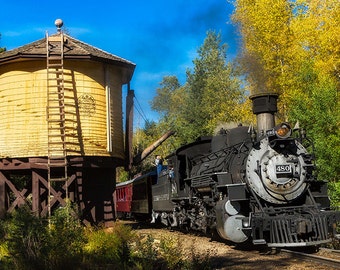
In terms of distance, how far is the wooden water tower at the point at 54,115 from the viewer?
1588cm

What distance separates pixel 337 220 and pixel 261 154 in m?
2.30

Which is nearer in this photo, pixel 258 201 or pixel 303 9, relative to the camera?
pixel 258 201

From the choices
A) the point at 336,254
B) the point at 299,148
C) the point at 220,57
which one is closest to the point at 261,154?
the point at 299,148

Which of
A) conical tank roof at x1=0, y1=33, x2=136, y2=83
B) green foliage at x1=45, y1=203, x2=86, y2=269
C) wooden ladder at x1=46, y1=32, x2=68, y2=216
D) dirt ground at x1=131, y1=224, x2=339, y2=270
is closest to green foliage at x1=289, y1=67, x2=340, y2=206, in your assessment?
dirt ground at x1=131, y1=224, x2=339, y2=270

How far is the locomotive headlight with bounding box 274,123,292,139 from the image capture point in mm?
10991

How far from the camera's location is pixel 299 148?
11383mm

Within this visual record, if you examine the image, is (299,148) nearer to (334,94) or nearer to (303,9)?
(334,94)

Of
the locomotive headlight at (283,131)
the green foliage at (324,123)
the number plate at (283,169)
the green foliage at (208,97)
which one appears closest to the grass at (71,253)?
the number plate at (283,169)

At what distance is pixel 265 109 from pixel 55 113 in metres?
7.70

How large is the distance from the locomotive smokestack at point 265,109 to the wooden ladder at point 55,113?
23.2 feet

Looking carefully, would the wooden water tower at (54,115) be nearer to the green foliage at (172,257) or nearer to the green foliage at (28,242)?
the green foliage at (28,242)

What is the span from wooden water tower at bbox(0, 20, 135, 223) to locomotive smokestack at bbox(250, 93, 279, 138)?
6.82 metres

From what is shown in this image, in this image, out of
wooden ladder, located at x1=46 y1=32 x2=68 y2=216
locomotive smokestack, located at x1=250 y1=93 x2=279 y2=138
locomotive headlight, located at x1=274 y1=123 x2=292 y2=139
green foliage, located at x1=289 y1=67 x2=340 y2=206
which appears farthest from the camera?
green foliage, located at x1=289 y1=67 x2=340 y2=206

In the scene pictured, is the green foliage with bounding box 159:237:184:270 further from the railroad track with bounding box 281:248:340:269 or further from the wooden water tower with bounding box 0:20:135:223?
the wooden water tower with bounding box 0:20:135:223
